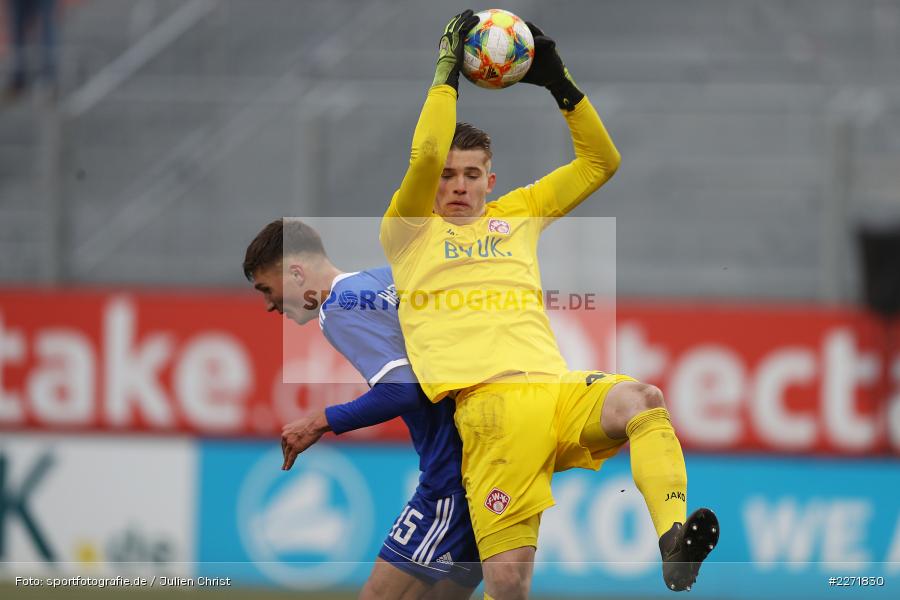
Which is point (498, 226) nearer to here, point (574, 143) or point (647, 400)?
point (574, 143)

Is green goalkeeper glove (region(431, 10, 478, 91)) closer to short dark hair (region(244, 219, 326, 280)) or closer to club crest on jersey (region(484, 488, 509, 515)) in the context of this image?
short dark hair (region(244, 219, 326, 280))

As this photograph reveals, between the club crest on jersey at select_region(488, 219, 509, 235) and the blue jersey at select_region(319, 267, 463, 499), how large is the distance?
0.46m

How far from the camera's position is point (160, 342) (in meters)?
9.81

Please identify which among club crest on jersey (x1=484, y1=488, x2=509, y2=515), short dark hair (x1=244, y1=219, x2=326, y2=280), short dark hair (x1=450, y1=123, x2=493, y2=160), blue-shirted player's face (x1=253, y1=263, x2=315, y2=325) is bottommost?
club crest on jersey (x1=484, y1=488, x2=509, y2=515)

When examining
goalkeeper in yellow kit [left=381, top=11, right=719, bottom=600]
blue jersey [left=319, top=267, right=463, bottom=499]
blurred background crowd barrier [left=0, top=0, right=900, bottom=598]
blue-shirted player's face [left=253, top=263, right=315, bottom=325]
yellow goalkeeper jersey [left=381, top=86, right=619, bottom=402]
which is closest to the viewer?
goalkeeper in yellow kit [left=381, top=11, right=719, bottom=600]

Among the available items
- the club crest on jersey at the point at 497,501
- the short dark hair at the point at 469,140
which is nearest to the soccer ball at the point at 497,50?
the short dark hair at the point at 469,140

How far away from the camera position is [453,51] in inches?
199

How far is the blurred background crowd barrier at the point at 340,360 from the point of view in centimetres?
931

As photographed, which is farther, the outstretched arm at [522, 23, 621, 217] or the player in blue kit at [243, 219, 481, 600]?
the outstretched arm at [522, 23, 621, 217]

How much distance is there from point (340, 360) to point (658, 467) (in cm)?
509

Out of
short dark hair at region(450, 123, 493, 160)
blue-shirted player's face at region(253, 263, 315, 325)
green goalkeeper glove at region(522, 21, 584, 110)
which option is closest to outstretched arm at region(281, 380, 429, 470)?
blue-shirted player's face at region(253, 263, 315, 325)

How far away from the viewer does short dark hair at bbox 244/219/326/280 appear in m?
5.37

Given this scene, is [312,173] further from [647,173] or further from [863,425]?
[863,425]

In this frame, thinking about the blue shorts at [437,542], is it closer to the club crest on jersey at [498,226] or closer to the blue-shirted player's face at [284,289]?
the blue-shirted player's face at [284,289]
